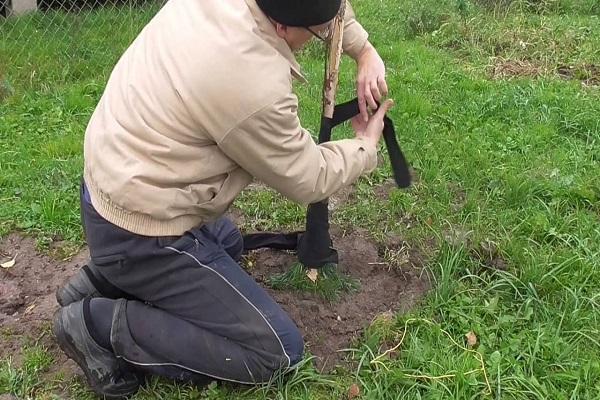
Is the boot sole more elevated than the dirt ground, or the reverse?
the boot sole

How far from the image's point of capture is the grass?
2803mm

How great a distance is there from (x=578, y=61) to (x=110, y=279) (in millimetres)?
4545

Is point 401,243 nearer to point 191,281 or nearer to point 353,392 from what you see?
point 353,392

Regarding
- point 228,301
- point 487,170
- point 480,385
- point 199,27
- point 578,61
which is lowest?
point 578,61

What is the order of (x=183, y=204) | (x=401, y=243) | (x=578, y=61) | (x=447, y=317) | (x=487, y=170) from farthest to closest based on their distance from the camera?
1. (x=578, y=61)
2. (x=487, y=170)
3. (x=401, y=243)
4. (x=447, y=317)
5. (x=183, y=204)

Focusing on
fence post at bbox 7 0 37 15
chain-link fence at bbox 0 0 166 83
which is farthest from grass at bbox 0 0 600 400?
fence post at bbox 7 0 37 15

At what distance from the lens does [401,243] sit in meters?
3.58

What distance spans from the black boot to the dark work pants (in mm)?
58

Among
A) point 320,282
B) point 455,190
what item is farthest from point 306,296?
point 455,190

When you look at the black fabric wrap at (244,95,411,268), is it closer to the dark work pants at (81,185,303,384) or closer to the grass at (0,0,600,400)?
the grass at (0,0,600,400)

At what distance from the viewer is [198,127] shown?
95.6 inches

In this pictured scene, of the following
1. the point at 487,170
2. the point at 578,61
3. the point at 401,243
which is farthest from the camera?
the point at 578,61

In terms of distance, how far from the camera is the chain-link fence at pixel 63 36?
5.63m

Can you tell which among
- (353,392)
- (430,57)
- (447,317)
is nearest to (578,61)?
(430,57)
